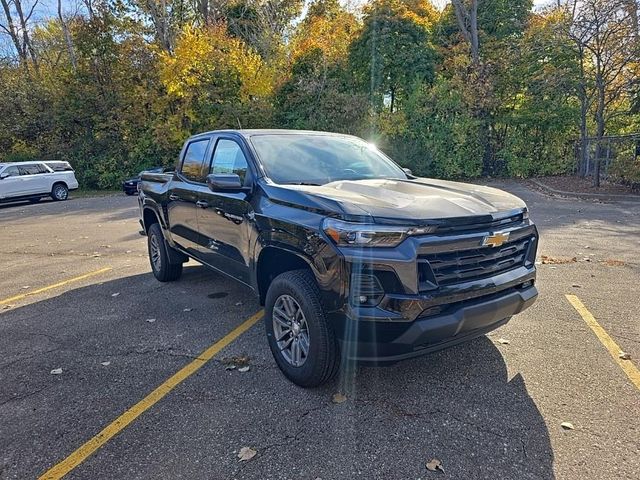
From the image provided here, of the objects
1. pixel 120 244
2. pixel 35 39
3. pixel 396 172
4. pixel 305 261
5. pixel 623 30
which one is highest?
pixel 35 39

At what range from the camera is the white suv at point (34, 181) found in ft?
52.9

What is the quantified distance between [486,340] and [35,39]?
4045cm

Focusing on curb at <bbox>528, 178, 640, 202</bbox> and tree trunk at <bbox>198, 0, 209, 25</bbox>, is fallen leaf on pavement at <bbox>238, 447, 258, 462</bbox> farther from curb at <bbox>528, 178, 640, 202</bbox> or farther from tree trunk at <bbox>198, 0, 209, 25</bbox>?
tree trunk at <bbox>198, 0, 209, 25</bbox>

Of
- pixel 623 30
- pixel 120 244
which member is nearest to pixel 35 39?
pixel 120 244

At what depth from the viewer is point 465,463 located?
92.1 inches

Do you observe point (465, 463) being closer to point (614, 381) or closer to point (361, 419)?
point (361, 419)

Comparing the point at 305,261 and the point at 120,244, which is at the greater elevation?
the point at 305,261

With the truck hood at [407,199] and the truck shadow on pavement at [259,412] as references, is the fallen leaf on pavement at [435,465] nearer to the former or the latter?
the truck shadow on pavement at [259,412]

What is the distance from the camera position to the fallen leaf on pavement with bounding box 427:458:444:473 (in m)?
2.31

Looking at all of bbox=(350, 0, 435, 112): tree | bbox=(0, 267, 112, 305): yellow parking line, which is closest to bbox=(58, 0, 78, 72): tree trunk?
bbox=(350, 0, 435, 112): tree

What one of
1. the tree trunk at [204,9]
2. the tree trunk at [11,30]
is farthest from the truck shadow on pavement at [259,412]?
the tree trunk at [11,30]

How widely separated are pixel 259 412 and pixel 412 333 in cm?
114

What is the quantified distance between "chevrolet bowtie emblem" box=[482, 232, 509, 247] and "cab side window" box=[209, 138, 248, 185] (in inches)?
76.9

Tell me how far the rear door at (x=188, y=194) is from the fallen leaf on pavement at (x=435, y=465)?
10.1 ft
